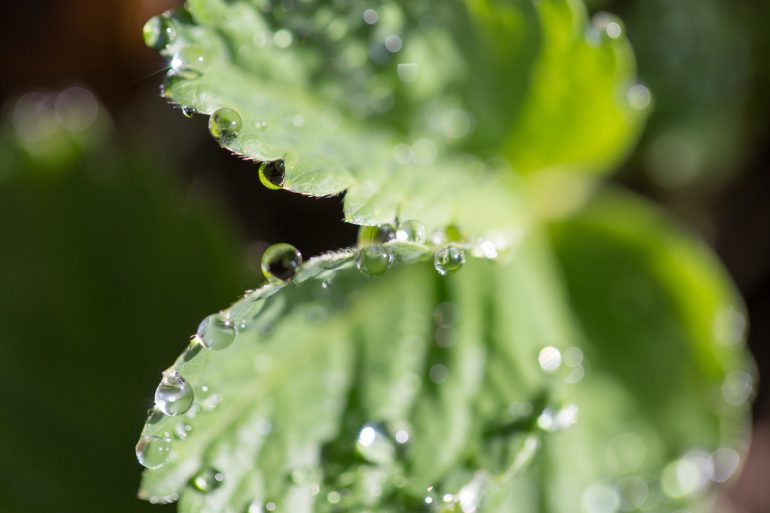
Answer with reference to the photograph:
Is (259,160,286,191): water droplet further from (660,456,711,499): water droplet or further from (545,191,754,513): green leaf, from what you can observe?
(660,456,711,499): water droplet

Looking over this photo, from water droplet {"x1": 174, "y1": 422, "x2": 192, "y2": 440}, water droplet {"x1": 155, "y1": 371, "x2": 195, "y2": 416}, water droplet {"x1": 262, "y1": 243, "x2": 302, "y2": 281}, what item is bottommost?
water droplet {"x1": 174, "y1": 422, "x2": 192, "y2": 440}

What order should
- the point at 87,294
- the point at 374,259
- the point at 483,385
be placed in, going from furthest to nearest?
the point at 87,294 < the point at 483,385 < the point at 374,259

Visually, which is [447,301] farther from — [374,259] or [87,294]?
[87,294]

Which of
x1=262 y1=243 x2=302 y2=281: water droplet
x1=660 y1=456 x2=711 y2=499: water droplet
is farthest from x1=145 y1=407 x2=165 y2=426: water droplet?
x1=660 y1=456 x2=711 y2=499: water droplet

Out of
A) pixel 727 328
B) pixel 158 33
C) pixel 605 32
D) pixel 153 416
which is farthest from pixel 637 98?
pixel 153 416

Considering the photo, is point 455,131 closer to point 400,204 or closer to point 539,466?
point 400,204

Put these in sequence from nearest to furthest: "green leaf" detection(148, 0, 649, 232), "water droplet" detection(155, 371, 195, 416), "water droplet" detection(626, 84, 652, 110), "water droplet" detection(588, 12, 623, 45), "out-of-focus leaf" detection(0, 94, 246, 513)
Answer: "water droplet" detection(155, 371, 195, 416), "green leaf" detection(148, 0, 649, 232), "water droplet" detection(588, 12, 623, 45), "water droplet" detection(626, 84, 652, 110), "out-of-focus leaf" detection(0, 94, 246, 513)

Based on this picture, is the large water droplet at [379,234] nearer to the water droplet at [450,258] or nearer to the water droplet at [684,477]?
the water droplet at [450,258]
